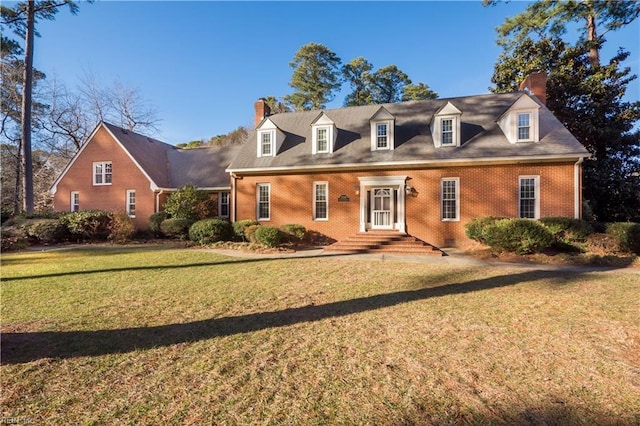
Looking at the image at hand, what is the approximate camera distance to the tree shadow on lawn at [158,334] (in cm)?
390

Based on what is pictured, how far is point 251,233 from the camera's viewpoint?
47.5 ft

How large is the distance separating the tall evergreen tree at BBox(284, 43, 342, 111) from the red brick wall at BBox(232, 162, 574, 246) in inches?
861

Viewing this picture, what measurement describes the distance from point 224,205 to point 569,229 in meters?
17.8

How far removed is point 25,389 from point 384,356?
3.91 meters

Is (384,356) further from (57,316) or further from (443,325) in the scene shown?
(57,316)

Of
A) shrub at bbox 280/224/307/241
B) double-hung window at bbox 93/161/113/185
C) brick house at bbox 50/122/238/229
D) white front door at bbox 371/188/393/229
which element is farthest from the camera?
double-hung window at bbox 93/161/113/185

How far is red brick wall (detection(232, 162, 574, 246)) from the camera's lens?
1299 cm

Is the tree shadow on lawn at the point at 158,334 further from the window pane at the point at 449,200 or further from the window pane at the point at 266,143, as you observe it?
→ the window pane at the point at 266,143

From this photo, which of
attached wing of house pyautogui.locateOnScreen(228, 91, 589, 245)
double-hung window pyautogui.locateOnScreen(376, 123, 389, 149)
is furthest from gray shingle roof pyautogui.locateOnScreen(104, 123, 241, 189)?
double-hung window pyautogui.locateOnScreen(376, 123, 389, 149)

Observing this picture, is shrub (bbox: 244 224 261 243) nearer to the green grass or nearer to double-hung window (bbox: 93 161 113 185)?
the green grass

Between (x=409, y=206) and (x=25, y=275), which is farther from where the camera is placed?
(x=409, y=206)

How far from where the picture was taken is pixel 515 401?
288 centimetres

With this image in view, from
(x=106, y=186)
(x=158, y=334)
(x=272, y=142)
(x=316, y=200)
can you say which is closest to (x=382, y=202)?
(x=316, y=200)

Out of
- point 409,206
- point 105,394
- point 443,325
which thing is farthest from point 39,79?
point 443,325
